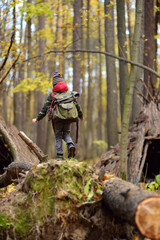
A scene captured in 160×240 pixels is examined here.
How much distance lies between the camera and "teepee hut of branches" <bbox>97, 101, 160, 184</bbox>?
7850mm

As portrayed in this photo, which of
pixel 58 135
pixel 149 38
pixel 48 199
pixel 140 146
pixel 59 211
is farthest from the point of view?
pixel 149 38

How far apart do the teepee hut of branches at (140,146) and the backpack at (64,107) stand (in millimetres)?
2321

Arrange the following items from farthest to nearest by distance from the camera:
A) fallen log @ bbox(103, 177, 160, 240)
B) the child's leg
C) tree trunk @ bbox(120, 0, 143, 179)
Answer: the child's leg < tree trunk @ bbox(120, 0, 143, 179) < fallen log @ bbox(103, 177, 160, 240)

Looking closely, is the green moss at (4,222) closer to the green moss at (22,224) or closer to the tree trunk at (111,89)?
the green moss at (22,224)

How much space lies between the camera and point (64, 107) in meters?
5.89

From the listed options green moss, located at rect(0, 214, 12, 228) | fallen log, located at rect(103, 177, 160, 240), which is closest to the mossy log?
green moss, located at rect(0, 214, 12, 228)

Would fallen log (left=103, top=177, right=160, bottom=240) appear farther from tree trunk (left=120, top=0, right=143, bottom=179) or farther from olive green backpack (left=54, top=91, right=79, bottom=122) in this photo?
olive green backpack (left=54, top=91, right=79, bottom=122)

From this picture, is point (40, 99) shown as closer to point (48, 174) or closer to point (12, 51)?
point (12, 51)

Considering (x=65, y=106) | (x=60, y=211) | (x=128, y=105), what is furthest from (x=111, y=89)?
(x=60, y=211)

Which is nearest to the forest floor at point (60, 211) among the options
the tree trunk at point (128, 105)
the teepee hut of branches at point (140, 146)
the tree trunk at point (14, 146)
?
the tree trunk at point (128, 105)

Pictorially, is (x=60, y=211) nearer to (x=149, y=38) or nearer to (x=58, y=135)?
(x=58, y=135)

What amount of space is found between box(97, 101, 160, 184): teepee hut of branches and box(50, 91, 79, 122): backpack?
7.61 feet

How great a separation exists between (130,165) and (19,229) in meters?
4.66

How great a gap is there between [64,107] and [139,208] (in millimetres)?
3137
